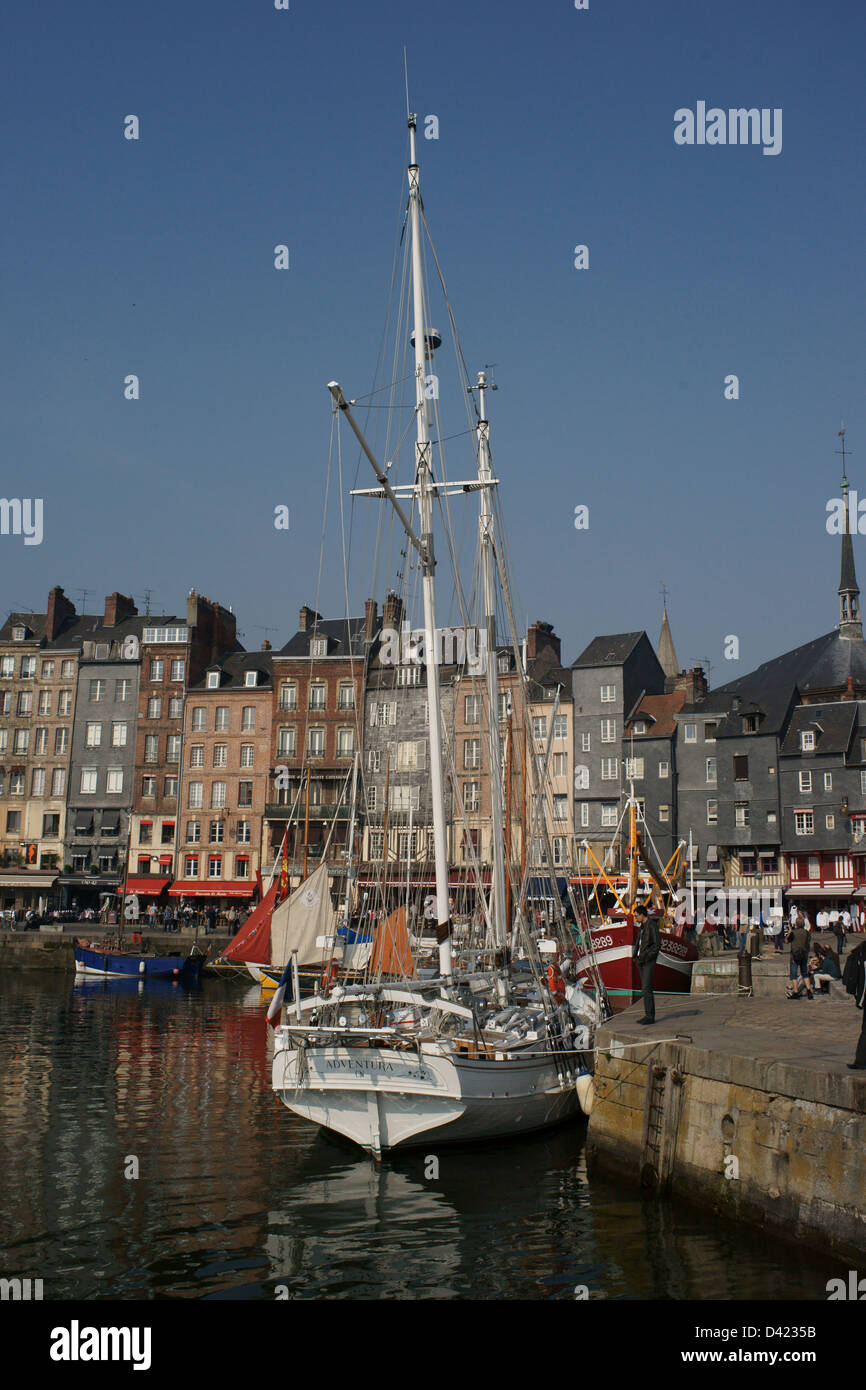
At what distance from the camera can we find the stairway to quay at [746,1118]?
1244 centimetres

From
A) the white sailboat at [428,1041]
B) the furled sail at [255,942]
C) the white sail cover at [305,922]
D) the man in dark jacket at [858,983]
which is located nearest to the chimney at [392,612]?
the furled sail at [255,942]

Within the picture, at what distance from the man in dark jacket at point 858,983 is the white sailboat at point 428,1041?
634 cm

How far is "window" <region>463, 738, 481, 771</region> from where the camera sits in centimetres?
6756

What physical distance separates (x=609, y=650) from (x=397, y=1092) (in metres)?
56.4

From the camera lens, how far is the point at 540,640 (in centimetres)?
7656

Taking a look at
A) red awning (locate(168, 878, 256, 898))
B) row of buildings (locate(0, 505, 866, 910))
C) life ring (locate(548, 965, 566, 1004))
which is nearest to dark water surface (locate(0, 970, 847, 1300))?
life ring (locate(548, 965, 566, 1004))

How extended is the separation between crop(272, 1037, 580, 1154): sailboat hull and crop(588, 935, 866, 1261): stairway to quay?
1.81m

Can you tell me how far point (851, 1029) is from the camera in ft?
59.4

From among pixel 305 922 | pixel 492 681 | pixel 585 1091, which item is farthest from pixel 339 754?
pixel 585 1091

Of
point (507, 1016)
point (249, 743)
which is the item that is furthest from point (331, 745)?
point (507, 1016)

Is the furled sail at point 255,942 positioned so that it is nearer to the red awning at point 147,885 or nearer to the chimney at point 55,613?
the red awning at point 147,885

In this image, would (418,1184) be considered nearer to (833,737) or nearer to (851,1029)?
(851,1029)

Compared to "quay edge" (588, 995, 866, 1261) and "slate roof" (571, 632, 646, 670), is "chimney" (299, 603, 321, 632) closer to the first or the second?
"slate roof" (571, 632, 646, 670)

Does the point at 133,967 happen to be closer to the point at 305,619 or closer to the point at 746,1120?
the point at 305,619
